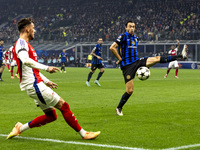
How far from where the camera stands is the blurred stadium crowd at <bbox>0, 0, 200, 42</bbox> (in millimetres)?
44844

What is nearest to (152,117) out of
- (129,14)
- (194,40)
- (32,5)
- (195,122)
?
(195,122)

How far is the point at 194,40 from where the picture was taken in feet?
134

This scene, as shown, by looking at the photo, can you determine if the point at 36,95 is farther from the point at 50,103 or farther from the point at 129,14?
the point at 129,14

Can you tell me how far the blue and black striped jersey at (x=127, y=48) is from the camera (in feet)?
30.8

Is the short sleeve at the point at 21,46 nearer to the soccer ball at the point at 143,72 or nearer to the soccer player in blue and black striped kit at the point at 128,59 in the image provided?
the soccer player in blue and black striped kit at the point at 128,59

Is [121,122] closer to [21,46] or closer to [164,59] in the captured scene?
[164,59]

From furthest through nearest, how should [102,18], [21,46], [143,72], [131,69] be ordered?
[102,18] → [131,69] → [143,72] → [21,46]

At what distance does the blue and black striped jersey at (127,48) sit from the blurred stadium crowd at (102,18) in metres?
32.6

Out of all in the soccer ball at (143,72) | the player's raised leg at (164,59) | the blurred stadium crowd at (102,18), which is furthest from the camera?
the blurred stadium crowd at (102,18)

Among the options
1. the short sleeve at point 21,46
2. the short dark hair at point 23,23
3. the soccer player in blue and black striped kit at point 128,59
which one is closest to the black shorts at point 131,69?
the soccer player in blue and black striped kit at point 128,59

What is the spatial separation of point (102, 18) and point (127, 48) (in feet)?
154

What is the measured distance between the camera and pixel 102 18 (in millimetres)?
55938

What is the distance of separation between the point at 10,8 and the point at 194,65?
43.6 meters

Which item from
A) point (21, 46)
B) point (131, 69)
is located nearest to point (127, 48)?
point (131, 69)
